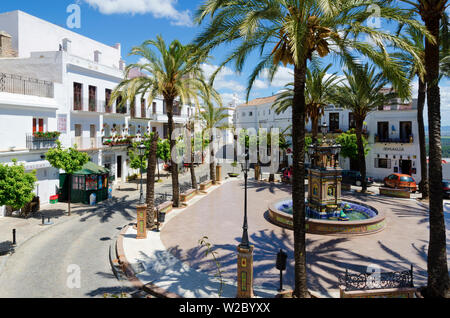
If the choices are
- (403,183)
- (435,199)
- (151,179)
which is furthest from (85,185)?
(403,183)

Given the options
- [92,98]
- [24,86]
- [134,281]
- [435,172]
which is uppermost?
[92,98]

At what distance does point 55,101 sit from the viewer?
22703 millimetres

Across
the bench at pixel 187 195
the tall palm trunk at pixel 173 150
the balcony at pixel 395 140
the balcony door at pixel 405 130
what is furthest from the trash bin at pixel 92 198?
the balcony door at pixel 405 130

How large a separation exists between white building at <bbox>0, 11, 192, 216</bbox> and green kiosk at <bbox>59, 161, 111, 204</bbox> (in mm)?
884

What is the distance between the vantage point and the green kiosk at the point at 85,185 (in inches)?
872

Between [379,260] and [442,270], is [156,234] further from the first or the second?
[442,270]

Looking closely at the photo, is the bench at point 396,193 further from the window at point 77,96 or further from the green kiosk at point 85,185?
the window at point 77,96

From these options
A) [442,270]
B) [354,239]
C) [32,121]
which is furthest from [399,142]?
[32,121]

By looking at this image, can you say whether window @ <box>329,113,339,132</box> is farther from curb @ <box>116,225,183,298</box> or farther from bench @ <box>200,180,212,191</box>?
curb @ <box>116,225,183,298</box>

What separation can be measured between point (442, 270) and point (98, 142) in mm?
25888

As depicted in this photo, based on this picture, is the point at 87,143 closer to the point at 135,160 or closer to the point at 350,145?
the point at 135,160

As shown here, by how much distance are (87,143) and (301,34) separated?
899 inches

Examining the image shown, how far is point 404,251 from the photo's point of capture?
506 inches

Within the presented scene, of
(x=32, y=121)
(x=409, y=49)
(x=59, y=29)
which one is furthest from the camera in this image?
(x=59, y=29)
